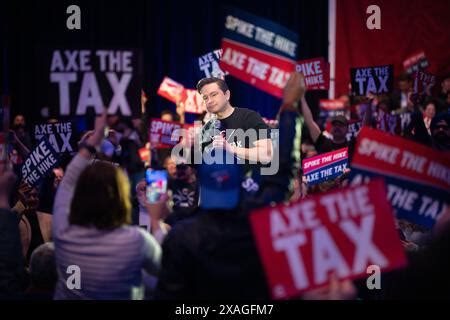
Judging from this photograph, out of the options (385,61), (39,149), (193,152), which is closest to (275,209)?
(193,152)

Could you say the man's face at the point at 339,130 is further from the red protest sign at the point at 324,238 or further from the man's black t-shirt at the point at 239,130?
the red protest sign at the point at 324,238

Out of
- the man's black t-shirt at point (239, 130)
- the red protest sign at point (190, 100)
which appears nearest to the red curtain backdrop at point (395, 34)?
the red protest sign at point (190, 100)

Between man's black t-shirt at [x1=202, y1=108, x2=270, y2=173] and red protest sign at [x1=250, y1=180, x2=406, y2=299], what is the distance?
2.07 metres

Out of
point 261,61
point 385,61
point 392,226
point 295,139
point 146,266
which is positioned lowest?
point 146,266

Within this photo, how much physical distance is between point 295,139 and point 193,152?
76.9 inches

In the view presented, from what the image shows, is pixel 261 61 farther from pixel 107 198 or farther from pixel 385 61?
pixel 385 61

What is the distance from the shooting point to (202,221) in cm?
269

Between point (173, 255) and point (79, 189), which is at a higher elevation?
point (79, 189)

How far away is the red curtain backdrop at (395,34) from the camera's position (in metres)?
11.8

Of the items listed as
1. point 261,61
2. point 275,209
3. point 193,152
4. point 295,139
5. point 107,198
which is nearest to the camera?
point 275,209

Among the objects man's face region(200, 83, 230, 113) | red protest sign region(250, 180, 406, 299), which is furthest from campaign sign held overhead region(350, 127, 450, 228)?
man's face region(200, 83, 230, 113)

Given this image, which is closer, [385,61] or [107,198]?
[107,198]

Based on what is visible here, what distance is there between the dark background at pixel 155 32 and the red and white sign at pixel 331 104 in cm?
74

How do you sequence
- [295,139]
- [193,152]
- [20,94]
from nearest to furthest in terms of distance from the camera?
[295,139] → [193,152] → [20,94]
